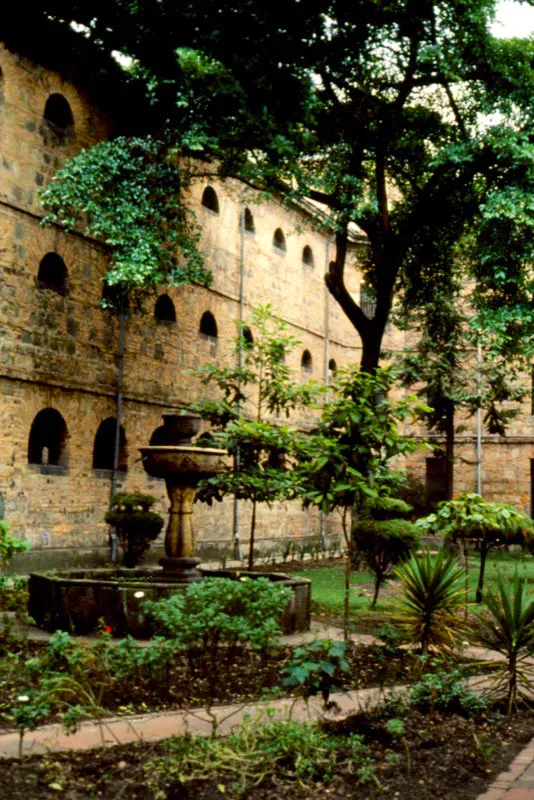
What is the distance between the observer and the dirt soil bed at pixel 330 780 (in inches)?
159

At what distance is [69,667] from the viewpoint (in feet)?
19.3

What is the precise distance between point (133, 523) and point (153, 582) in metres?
6.25

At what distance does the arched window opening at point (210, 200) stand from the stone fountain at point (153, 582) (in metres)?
11.7

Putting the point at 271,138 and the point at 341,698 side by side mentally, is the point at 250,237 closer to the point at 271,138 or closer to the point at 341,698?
the point at 341,698

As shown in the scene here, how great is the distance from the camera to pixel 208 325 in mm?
21172

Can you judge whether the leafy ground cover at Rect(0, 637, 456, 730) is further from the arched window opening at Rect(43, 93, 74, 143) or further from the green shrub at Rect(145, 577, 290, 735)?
the arched window opening at Rect(43, 93, 74, 143)

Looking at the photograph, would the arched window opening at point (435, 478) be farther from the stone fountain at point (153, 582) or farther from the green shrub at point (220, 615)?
the green shrub at point (220, 615)

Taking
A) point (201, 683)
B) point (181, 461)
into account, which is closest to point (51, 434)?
point (181, 461)

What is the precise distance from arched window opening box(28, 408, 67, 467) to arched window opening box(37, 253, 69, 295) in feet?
6.77


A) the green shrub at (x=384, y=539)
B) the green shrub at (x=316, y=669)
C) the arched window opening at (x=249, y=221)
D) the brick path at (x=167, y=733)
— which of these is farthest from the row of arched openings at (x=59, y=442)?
the green shrub at (x=316, y=669)

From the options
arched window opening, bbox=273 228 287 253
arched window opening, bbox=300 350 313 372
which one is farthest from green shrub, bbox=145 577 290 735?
arched window opening, bbox=300 350 313 372

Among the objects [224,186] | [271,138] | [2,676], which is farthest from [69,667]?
[224,186]

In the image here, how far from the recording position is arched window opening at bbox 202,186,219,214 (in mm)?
21219

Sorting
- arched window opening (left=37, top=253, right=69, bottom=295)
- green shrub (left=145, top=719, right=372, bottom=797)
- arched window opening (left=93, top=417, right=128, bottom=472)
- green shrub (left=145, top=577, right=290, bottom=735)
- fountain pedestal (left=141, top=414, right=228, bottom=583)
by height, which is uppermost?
arched window opening (left=37, top=253, right=69, bottom=295)
